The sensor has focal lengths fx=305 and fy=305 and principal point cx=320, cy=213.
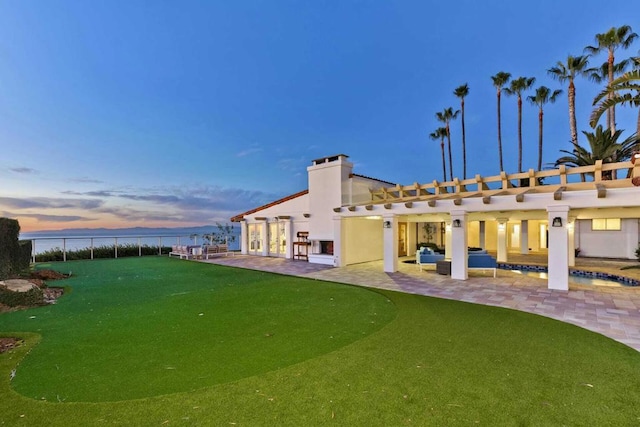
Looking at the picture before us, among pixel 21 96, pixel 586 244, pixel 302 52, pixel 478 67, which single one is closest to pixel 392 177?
pixel 478 67

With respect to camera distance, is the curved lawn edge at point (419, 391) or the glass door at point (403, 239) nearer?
the curved lawn edge at point (419, 391)

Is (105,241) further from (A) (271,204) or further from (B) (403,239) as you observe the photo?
(B) (403,239)

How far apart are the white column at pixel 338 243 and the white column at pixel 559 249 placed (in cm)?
767

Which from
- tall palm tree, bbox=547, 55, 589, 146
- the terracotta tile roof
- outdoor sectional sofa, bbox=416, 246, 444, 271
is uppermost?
tall palm tree, bbox=547, 55, 589, 146

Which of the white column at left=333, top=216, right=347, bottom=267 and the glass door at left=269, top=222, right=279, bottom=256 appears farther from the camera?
the glass door at left=269, top=222, right=279, bottom=256

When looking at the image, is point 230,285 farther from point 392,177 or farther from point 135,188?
point 392,177

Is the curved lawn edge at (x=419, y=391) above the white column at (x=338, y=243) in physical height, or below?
below

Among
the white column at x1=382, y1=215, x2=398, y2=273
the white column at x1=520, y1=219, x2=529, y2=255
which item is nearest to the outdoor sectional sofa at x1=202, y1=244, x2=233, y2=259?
the white column at x1=382, y1=215, x2=398, y2=273

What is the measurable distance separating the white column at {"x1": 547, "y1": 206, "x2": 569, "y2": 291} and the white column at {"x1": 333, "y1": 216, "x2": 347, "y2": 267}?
302 inches

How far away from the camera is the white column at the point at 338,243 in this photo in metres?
13.9

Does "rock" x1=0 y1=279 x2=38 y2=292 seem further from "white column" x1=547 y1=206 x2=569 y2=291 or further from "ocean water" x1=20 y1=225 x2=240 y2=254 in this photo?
"white column" x1=547 y1=206 x2=569 y2=291

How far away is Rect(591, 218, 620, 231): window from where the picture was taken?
56.1ft

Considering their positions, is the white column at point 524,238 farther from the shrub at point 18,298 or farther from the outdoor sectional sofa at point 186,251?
the shrub at point 18,298

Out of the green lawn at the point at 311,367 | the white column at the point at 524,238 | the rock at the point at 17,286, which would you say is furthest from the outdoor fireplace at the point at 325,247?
the white column at the point at 524,238
